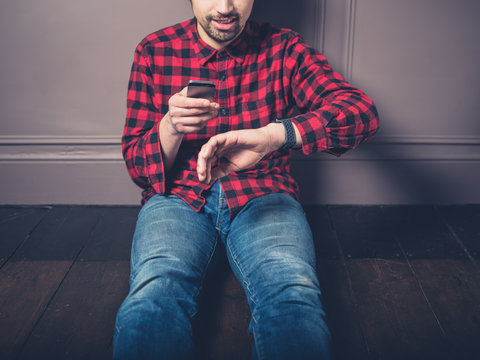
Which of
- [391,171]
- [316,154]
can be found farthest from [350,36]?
[391,171]

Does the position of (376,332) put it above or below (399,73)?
below

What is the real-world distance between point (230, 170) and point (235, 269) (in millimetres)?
284

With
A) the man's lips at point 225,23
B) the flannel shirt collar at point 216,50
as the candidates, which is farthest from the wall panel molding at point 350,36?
the man's lips at point 225,23

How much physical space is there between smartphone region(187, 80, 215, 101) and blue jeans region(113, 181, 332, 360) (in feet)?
1.23

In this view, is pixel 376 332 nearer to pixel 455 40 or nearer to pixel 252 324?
pixel 252 324

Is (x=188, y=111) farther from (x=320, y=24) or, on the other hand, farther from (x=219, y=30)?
(x=320, y=24)

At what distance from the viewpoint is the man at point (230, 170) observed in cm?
91

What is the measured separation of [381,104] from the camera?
1753mm

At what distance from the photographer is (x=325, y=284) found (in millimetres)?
1381

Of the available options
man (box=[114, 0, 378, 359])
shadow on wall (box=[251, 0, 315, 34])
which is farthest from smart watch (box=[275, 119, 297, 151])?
shadow on wall (box=[251, 0, 315, 34])

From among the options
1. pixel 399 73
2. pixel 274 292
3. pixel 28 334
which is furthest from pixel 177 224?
pixel 399 73

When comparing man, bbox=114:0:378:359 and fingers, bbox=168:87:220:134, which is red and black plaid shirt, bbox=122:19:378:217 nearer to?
man, bbox=114:0:378:359

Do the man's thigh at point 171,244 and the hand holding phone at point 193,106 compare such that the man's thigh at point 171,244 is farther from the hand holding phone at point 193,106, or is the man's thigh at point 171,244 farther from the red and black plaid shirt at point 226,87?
the hand holding phone at point 193,106

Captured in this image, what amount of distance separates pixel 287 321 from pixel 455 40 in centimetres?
142
